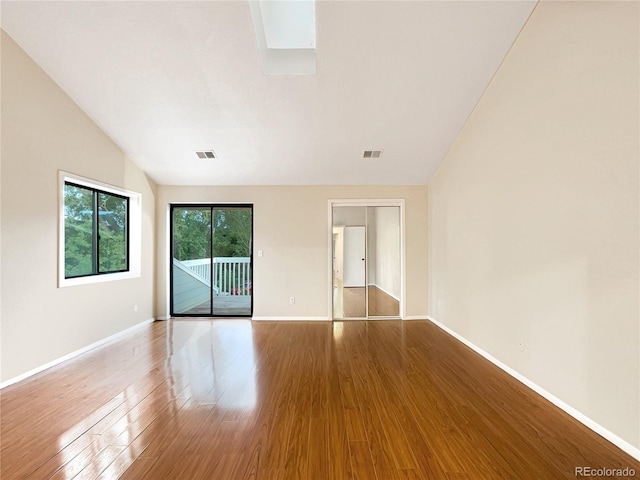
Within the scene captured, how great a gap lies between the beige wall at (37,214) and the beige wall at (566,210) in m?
5.12

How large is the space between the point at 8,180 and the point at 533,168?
204 inches

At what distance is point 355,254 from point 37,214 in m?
4.52

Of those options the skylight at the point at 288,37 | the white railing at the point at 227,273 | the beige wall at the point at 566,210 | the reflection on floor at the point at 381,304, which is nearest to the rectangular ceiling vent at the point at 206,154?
the skylight at the point at 288,37

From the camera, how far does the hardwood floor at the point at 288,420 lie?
1841 mm

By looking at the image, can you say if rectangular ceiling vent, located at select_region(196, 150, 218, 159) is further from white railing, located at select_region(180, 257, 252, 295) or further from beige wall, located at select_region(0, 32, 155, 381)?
white railing, located at select_region(180, 257, 252, 295)

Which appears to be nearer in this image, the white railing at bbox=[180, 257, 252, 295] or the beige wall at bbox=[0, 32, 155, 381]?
the beige wall at bbox=[0, 32, 155, 381]

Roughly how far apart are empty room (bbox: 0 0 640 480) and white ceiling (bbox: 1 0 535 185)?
0.03 meters

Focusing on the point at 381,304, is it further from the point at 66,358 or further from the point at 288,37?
the point at 66,358

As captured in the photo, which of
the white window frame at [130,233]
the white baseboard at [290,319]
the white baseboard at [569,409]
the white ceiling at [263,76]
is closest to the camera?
the white baseboard at [569,409]

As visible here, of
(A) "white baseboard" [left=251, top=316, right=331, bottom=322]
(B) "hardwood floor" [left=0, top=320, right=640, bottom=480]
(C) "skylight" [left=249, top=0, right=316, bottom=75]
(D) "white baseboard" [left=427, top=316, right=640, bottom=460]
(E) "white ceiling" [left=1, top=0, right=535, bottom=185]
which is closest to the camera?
(B) "hardwood floor" [left=0, top=320, right=640, bottom=480]

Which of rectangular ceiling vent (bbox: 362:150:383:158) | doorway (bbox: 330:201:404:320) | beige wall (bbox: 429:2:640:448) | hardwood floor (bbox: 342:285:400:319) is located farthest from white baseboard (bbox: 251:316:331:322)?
rectangular ceiling vent (bbox: 362:150:383:158)

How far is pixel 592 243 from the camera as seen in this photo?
2260mm

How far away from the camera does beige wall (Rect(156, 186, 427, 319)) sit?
18.6 feet

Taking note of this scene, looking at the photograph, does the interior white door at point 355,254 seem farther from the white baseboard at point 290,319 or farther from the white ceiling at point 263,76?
the white ceiling at point 263,76
